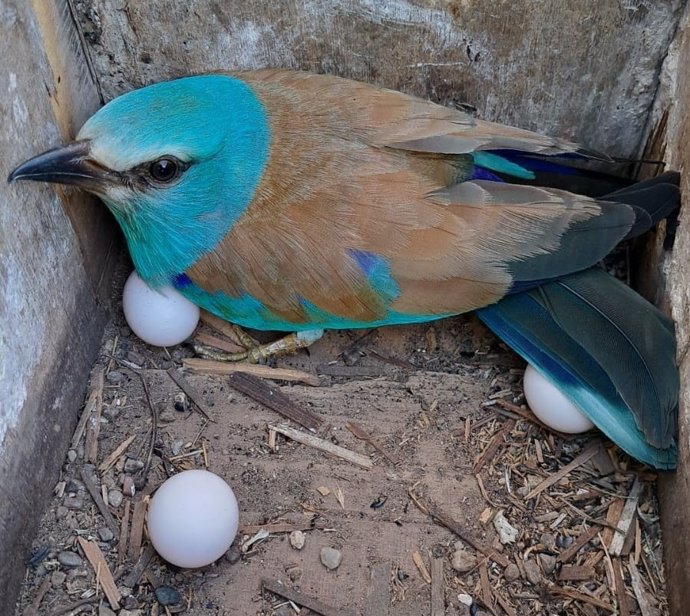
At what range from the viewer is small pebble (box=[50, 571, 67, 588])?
6.95 feet

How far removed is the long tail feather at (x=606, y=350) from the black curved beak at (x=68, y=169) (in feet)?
4.07

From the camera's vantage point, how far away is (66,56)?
2.45m

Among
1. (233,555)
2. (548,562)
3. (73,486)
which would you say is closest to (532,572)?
(548,562)

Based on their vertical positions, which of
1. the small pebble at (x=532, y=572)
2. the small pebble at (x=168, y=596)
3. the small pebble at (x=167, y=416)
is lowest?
the small pebble at (x=532, y=572)

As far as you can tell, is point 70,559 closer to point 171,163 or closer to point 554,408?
point 171,163

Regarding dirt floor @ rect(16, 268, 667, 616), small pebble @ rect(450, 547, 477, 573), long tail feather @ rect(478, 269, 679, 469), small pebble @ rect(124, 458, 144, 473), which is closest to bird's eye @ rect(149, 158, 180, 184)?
dirt floor @ rect(16, 268, 667, 616)

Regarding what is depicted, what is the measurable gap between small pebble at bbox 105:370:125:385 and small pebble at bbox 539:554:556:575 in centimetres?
140

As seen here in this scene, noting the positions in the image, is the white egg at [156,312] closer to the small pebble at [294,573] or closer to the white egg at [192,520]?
the white egg at [192,520]

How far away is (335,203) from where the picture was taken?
235 cm

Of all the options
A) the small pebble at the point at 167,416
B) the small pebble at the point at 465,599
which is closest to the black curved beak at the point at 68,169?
the small pebble at the point at 167,416

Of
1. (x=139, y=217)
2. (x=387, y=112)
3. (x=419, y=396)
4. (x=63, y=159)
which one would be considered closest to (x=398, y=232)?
(x=387, y=112)

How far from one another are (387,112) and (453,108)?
15.1 inches

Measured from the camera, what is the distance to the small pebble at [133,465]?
2357 mm

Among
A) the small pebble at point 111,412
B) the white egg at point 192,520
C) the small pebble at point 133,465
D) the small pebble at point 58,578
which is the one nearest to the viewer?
the white egg at point 192,520
